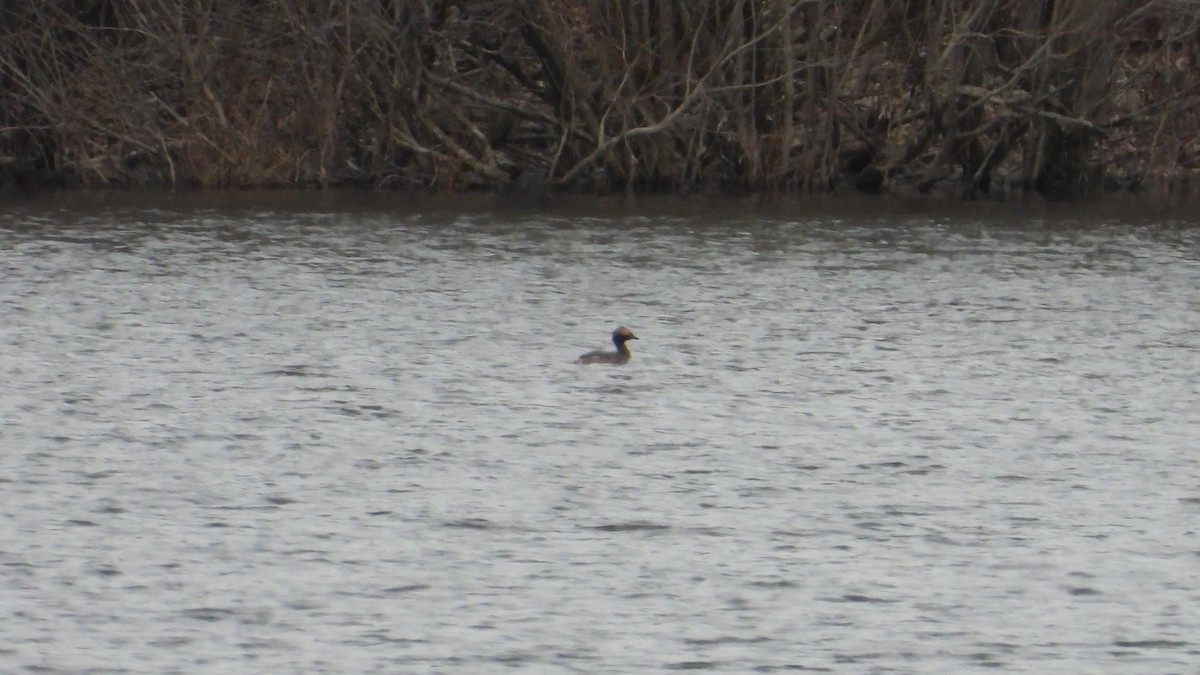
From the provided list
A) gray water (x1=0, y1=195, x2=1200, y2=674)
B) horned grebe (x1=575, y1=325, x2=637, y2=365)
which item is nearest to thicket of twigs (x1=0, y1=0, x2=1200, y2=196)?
gray water (x1=0, y1=195, x2=1200, y2=674)

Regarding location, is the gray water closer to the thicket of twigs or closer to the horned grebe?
the horned grebe

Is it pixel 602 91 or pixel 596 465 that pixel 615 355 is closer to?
pixel 596 465

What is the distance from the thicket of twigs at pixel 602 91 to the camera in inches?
1442

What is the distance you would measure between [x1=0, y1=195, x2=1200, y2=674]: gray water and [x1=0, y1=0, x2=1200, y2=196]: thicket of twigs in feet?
37.0

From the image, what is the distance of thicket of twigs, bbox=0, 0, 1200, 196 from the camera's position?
3662 cm

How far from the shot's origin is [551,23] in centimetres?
3653

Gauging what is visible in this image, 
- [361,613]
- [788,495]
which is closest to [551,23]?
[788,495]

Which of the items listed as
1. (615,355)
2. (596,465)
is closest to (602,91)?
(615,355)

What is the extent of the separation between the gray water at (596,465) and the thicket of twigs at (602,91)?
1128 cm

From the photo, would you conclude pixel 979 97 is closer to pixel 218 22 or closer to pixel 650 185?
pixel 650 185

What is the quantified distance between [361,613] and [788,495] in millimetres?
3488

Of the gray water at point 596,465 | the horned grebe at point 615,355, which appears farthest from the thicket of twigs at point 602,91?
the horned grebe at point 615,355

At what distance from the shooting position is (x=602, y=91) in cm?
3728

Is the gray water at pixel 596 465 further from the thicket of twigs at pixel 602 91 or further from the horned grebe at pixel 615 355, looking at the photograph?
the thicket of twigs at pixel 602 91
